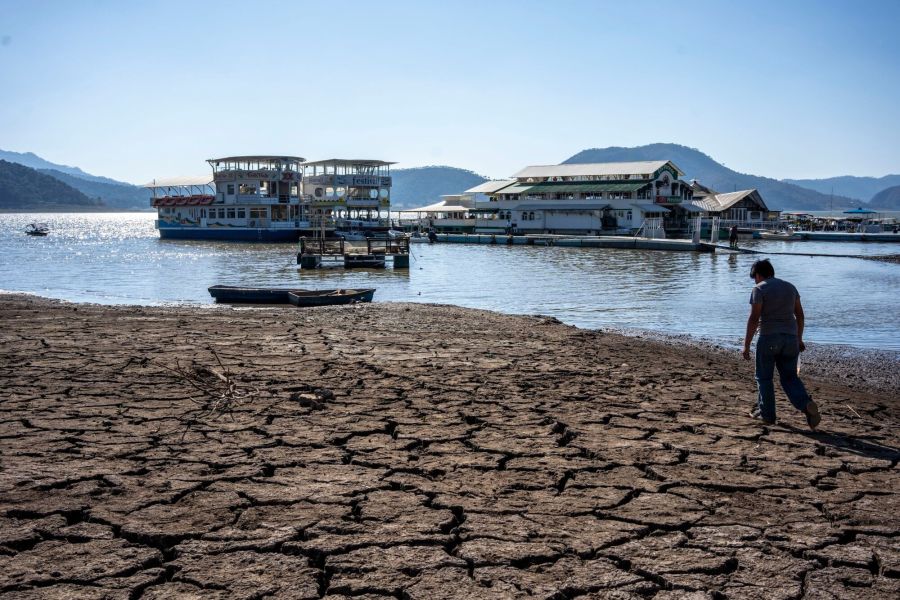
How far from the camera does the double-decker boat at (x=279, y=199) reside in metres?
64.7

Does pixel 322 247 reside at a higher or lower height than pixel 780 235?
lower

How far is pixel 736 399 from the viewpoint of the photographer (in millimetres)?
8648

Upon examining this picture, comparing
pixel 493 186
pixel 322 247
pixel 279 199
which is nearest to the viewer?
pixel 322 247

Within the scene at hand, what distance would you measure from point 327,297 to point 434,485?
49.3 ft

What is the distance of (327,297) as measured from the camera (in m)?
20.2

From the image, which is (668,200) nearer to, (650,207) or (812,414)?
(650,207)

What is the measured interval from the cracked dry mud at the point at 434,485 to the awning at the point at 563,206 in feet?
189

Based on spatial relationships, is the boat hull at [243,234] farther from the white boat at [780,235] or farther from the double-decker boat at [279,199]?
the white boat at [780,235]

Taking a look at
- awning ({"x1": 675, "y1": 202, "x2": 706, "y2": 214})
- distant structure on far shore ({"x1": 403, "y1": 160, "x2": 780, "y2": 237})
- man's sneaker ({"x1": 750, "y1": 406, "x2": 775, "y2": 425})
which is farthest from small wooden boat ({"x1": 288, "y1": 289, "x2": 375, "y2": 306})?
awning ({"x1": 675, "y1": 202, "x2": 706, "y2": 214})

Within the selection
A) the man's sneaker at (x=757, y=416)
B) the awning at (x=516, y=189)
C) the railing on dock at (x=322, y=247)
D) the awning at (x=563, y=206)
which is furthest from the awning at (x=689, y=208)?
the man's sneaker at (x=757, y=416)

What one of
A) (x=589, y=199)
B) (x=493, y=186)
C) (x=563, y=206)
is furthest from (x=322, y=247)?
(x=493, y=186)

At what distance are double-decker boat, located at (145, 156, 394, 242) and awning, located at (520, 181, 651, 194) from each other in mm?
13814

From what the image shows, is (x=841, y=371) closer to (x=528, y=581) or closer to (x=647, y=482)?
(x=647, y=482)

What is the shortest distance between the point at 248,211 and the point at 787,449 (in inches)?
2512
